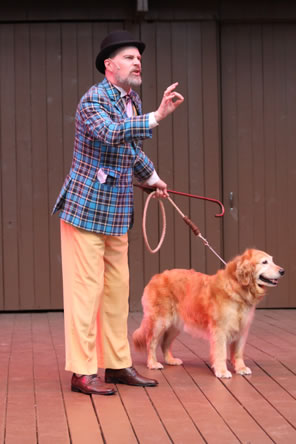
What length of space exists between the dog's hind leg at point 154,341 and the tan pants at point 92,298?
0.46 metres

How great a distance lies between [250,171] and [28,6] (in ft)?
8.67

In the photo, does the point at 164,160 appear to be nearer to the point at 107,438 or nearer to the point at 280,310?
the point at 280,310

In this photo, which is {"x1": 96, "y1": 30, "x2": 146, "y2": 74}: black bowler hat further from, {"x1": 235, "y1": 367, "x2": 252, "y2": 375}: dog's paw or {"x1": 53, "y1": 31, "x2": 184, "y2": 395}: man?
{"x1": 235, "y1": 367, "x2": 252, "y2": 375}: dog's paw

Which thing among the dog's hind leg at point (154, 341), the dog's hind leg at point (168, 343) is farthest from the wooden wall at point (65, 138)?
the dog's hind leg at point (154, 341)

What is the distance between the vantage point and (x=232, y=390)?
4312mm

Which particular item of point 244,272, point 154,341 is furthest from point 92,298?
point 244,272

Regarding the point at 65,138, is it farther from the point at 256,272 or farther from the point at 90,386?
the point at 90,386

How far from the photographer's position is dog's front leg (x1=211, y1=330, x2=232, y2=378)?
15.4 feet

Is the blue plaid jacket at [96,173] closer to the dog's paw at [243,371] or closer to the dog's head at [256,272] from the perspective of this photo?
the dog's head at [256,272]

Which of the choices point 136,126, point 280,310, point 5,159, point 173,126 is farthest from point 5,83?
point 136,126

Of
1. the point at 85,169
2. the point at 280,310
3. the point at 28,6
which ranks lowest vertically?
the point at 280,310

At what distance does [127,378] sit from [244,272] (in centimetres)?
92

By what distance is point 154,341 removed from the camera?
5031 millimetres

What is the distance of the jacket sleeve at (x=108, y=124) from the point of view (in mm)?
4102
